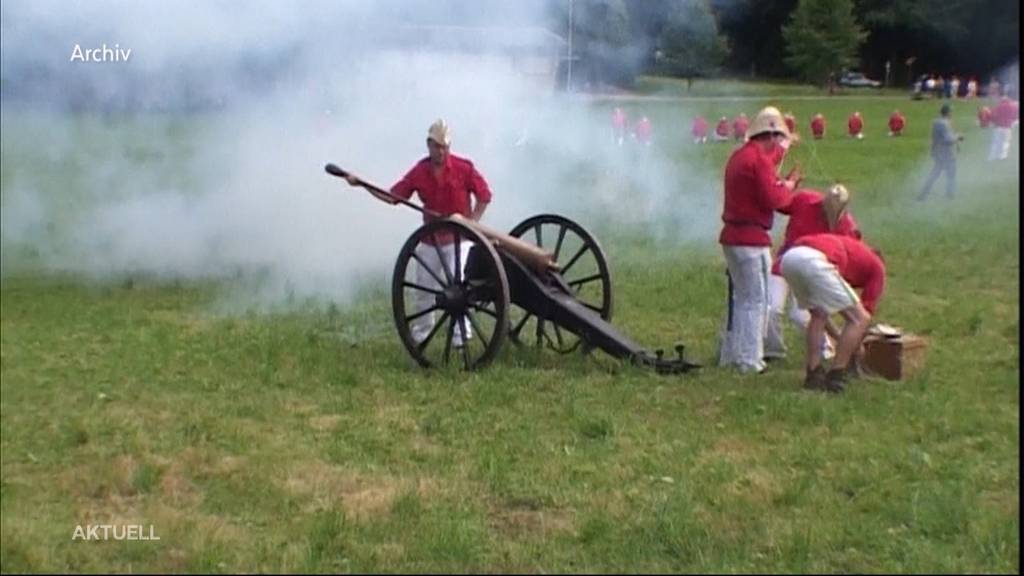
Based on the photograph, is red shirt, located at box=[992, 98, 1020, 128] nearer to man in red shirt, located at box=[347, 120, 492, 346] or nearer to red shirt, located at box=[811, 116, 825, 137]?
red shirt, located at box=[811, 116, 825, 137]

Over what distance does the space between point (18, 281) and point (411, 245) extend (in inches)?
94.3

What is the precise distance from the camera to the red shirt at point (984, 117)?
70.1ft

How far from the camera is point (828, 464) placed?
5.98m

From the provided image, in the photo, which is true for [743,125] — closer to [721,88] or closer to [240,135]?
[721,88]

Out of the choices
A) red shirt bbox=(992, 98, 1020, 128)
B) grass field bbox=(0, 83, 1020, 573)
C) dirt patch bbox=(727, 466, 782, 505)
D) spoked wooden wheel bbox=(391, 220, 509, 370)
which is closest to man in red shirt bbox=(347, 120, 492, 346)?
spoked wooden wheel bbox=(391, 220, 509, 370)

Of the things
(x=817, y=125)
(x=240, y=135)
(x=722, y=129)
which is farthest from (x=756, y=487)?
(x=817, y=125)

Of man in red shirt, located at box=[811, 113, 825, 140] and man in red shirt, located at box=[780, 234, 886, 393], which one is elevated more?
man in red shirt, located at box=[811, 113, 825, 140]

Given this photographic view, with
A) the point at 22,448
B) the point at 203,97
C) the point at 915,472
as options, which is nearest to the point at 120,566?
the point at 22,448

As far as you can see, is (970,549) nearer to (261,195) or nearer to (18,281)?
(18,281)

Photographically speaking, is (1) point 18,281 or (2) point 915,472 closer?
(2) point 915,472

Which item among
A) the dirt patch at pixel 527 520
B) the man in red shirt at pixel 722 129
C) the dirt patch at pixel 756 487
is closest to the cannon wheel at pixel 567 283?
the dirt patch at pixel 756 487

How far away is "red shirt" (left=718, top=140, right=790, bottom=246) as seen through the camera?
767cm

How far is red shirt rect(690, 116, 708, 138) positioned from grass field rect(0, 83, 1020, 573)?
12.4 m

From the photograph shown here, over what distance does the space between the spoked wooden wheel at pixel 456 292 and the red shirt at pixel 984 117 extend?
14956mm
